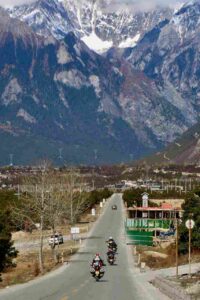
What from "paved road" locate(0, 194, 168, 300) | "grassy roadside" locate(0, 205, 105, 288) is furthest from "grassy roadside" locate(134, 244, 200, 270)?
"grassy roadside" locate(0, 205, 105, 288)

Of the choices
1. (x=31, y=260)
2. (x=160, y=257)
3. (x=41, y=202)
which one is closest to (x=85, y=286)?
(x=41, y=202)

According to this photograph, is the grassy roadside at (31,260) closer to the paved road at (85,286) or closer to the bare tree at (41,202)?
the bare tree at (41,202)

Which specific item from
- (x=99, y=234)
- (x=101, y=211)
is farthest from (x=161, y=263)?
(x=101, y=211)

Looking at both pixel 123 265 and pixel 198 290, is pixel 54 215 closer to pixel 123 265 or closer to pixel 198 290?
pixel 123 265

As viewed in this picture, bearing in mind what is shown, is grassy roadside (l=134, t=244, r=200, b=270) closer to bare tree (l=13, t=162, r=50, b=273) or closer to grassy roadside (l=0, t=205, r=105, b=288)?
grassy roadside (l=0, t=205, r=105, b=288)

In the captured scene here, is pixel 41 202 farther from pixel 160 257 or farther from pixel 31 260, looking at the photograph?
pixel 31 260

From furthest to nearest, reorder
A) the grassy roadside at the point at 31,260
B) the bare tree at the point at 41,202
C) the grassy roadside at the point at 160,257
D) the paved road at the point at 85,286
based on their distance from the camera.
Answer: the bare tree at the point at 41,202, the grassy roadside at the point at 160,257, the grassy roadside at the point at 31,260, the paved road at the point at 85,286

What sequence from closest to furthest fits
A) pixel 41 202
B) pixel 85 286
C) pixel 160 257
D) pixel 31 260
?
pixel 85 286 < pixel 41 202 < pixel 160 257 < pixel 31 260

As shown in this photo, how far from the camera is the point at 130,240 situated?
10556 cm

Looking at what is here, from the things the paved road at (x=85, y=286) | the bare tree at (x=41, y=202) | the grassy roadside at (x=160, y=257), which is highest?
the bare tree at (x=41, y=202)

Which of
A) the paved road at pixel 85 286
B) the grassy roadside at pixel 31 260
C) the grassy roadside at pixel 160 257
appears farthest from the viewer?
the grassy roadside at pixel 160 257

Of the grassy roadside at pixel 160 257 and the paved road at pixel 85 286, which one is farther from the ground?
the grassy roadside at pixel 160 257

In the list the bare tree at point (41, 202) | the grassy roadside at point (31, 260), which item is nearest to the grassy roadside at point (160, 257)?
the grassy roadside at point (31, 260)

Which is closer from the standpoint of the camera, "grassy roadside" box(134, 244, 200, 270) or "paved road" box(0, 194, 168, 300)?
"paved road" box(0, 194, 168, 300)
